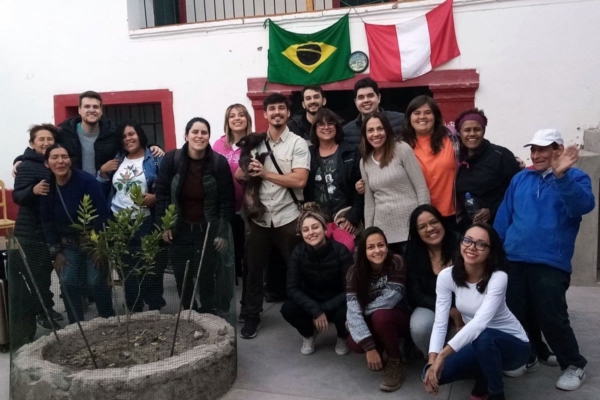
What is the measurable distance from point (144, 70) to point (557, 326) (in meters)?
6.26

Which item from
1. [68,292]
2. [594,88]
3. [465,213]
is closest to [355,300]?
[465,213]

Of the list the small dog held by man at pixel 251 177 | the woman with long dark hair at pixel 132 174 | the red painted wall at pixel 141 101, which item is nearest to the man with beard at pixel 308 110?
the small dog held by man at pixel 251 177

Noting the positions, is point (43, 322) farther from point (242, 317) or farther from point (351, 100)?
point (351, 100)

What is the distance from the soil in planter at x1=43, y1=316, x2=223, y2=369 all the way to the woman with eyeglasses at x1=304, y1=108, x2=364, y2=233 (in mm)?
1319

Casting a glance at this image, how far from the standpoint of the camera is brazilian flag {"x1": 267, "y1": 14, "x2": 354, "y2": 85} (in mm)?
7176

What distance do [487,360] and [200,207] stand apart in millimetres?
2418

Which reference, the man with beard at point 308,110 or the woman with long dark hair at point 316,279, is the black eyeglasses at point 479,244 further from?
the man with beard at point 308,110

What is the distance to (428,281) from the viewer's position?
3.98 m

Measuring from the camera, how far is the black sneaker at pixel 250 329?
4.77 metres

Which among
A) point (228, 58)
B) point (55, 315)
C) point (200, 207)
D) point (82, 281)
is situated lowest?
point (55, 315)

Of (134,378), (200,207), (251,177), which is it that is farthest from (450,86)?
(134,378)

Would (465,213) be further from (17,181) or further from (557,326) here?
(17,181)

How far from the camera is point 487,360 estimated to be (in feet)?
10.8

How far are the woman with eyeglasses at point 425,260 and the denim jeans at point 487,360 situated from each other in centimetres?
42
